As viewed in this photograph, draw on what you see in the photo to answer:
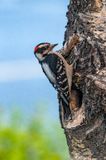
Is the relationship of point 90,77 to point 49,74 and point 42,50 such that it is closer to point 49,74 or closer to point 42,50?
point 49,74

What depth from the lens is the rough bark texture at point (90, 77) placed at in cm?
345

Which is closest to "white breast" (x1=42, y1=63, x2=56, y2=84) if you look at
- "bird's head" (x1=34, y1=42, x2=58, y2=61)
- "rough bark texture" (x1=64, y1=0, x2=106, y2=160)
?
"bird's head" (x1=34, y1=42, x2=58, y2=61)

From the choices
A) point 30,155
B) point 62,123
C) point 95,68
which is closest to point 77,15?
point 95,68

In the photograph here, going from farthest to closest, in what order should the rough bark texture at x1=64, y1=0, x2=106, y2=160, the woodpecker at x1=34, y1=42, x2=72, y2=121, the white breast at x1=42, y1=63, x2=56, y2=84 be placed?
the white breast at x1=42, y1=63, x2=56, y2=84
the woodpecker at x1=34, y1=42, x2=72, y2=121
the rough bark texture at x1=64, y1=0, x2=106, y2=160

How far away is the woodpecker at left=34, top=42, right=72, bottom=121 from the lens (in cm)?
378

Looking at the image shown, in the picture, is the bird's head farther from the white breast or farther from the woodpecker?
the white breast

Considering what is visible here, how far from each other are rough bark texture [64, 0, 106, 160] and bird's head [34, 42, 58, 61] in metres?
0.49

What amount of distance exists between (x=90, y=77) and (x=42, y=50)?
2.85ft

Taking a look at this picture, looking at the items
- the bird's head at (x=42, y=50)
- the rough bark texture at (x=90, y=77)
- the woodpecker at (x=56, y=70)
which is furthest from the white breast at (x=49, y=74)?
the rough bark texture at (x=90, y=77)

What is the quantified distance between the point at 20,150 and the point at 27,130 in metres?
0.37

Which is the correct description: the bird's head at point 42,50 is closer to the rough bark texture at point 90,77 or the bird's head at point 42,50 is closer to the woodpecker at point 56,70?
the woodpecker at point 56,70

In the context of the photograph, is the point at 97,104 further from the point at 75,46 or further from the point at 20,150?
the point at 20,150

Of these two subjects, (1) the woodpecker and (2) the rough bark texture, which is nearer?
(2) the rough bark texture

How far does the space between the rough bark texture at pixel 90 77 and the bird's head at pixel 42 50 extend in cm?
49
